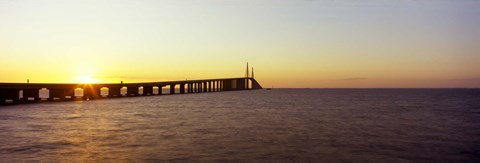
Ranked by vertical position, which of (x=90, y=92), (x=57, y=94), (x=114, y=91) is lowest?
(x=57, y=94)

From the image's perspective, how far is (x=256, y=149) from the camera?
68.6 feet

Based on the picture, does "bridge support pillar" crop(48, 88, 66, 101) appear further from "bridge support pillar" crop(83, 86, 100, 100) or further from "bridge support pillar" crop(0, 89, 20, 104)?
"bridge support pillar" crop(0, 89, 20, 104)

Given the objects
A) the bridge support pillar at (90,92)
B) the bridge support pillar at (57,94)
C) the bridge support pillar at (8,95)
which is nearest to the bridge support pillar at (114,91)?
the bridge support pillar at (90,92)

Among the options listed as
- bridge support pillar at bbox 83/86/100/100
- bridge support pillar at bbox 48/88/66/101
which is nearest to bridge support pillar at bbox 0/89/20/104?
bridge support pillar at bbox 48/88/66/101

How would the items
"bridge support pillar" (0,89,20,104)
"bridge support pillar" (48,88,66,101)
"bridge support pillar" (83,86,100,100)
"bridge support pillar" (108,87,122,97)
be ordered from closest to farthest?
1. "bridge support pillar" (0,89,20,104)
2. "bridge support pillar" (48,88,66,101)
3. "bridge support pillar" (83,86,100,100)
4. "bridge support pillar" (108,87,122,97)

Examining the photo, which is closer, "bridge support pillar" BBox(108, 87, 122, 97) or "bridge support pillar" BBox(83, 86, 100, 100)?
"bridge support pillar" BBox(83, 86, 100, 100)

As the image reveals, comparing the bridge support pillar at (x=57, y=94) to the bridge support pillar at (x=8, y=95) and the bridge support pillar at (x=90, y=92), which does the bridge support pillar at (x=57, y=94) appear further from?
the bridge support pillar at (x=8, y=95)

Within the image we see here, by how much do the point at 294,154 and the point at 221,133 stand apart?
9.25m

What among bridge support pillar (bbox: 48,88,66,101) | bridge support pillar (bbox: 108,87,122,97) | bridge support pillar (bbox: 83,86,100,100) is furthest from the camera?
bridge support pillar (bbox: 108,87,122,97)

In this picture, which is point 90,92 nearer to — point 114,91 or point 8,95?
point 114,91

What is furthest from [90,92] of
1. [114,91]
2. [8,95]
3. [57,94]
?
[8,95]

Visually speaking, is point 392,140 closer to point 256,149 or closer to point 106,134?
point 256,149

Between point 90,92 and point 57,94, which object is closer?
point 57,94

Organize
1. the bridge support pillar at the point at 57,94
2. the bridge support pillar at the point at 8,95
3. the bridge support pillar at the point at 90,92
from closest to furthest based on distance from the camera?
the bridge support pillar at the point at 8,95 → the bridge support pillar at the point at 57,94 → the bridge support pillar at the point at 90,92
